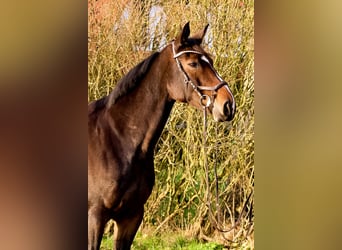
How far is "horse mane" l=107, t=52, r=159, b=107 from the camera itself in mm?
2895

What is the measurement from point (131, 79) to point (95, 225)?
948 mm

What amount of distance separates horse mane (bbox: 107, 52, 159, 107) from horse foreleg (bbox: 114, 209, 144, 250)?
2.46ft

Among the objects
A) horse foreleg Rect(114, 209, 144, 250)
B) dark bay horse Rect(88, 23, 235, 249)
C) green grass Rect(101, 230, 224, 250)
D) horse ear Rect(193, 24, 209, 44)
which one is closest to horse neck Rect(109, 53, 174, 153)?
dark bay horse Rect(88, 23, 235, 249)

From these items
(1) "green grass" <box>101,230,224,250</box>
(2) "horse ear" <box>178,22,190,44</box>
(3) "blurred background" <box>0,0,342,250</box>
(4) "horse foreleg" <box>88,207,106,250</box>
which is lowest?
(1) "green grass" <box>101,230,224,250</box>

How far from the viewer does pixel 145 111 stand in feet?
9.70

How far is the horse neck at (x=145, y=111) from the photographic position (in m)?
2.92

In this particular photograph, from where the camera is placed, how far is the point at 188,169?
306 cm

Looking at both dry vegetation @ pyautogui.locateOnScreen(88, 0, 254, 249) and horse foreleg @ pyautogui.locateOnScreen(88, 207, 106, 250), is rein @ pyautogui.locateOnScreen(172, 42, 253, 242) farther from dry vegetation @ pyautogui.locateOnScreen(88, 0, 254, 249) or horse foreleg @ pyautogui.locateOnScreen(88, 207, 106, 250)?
horse foreleg @ pyautogui.locateOnScreen(88, 207, 106, 250)

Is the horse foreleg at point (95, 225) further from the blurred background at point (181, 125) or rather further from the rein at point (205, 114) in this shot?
the rein at point (205, 114)
